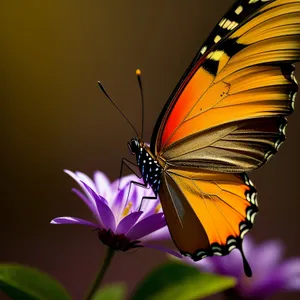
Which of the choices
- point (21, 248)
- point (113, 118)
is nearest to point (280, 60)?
point (21, 248)

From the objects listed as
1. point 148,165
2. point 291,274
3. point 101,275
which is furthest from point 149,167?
point 291,274

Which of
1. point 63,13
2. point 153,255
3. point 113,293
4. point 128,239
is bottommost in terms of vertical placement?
point 153,255

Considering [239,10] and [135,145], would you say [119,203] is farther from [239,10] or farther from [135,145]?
[239,10]

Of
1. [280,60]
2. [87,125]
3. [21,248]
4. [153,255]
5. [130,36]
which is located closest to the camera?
[280,60]

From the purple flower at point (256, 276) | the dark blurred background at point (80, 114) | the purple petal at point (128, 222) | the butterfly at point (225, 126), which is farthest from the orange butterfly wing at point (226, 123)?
the dark blurred background at point (80, 114)

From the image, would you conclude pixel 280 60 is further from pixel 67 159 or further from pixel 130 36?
pixel 130 36

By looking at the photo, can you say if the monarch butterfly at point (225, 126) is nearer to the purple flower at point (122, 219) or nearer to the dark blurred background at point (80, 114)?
the purple flower at point (122, 219)

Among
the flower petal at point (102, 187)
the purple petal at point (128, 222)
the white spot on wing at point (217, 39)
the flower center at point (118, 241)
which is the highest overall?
the white spot on wing at point (217, 39)
